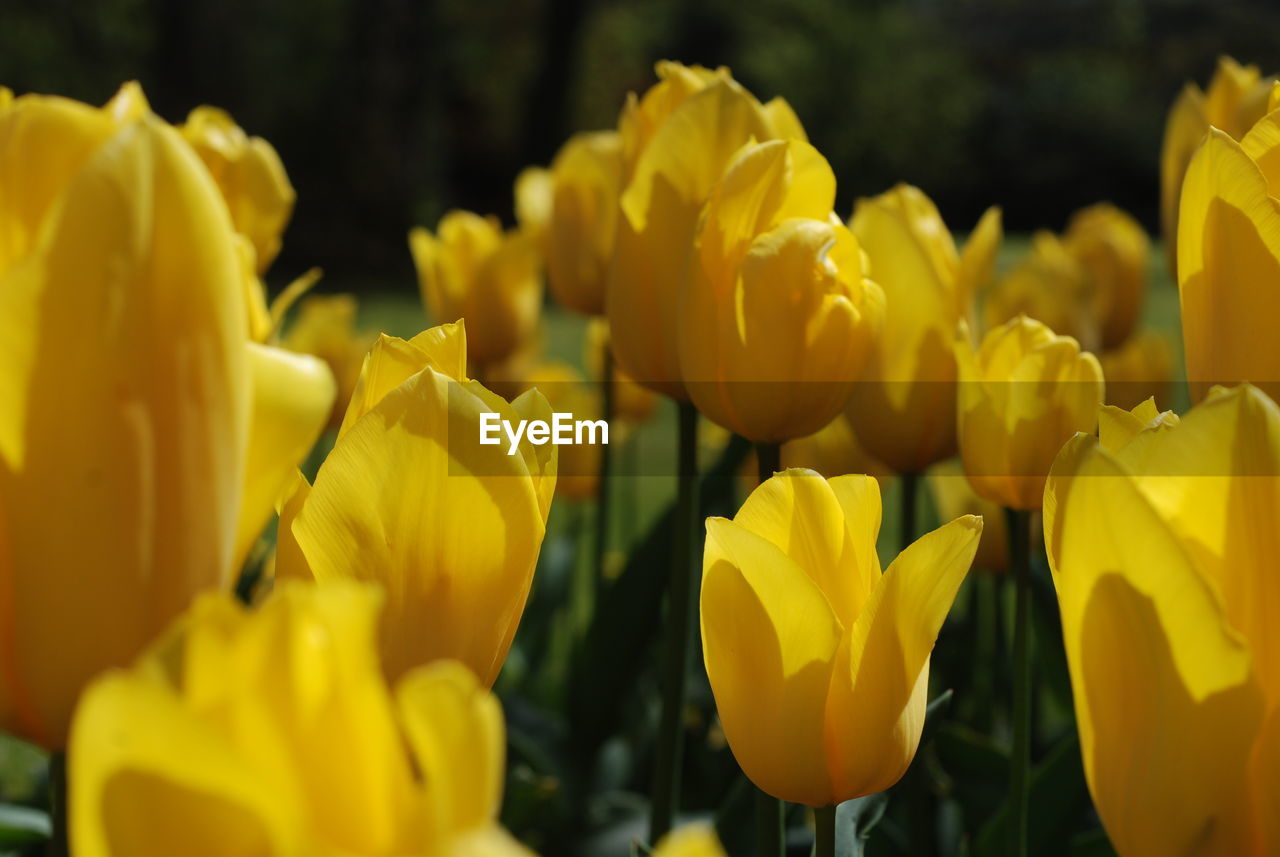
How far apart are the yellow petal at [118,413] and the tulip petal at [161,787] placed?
0.40 feet

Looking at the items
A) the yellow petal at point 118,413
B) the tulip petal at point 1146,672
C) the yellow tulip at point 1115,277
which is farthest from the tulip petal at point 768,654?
the yellow tulip at point 1115,277

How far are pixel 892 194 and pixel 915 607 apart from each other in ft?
2.26

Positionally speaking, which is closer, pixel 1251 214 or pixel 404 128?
pixel 1251 214

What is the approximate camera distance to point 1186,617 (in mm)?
472

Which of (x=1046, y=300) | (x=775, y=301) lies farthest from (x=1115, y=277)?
(x=775, y=301)

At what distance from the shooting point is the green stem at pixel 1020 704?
91 cm

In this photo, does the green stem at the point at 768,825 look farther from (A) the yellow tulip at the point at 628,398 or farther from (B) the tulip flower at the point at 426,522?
(A) the yellow tulip at the point at 628,398

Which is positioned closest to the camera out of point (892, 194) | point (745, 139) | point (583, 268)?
point (745, 139)

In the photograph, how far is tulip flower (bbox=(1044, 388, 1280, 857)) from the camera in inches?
18.6

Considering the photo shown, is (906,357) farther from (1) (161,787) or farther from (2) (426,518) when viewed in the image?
(1) (161,787)

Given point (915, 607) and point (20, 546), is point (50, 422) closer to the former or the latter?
point (20, 546)

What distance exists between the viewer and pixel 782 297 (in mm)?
894

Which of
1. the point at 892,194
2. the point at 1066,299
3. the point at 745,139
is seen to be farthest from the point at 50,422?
the point at 1066,299

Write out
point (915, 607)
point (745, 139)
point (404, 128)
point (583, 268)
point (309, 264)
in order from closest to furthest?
point (915, 607) < point (745, 139) < point (583, 268) < point (404, 128) < point (309, 264)
